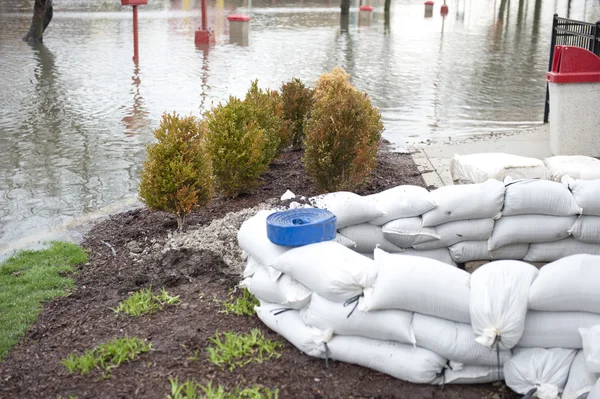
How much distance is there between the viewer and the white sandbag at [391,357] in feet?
13.0

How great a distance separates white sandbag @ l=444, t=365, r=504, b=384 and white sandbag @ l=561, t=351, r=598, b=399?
36 cm

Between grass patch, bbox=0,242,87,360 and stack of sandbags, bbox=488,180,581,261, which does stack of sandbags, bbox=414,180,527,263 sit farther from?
grass patch, bbox=0,242,87,360

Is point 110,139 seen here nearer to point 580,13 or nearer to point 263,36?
point 263,36

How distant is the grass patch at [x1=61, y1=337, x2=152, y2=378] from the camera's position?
13.7 ft

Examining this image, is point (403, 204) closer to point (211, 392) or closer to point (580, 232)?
point (580, 232)

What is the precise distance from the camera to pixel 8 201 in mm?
7996

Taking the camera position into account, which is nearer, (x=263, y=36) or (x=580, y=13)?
(x=263, y=36)

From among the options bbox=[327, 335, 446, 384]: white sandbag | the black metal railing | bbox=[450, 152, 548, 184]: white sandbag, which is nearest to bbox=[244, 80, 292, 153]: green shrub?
bbox=[450, 152, 548, 184]: white sandbag

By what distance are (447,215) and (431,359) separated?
1.42 m

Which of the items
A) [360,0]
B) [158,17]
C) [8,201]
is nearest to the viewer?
[8,201]

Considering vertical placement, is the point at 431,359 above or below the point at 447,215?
below

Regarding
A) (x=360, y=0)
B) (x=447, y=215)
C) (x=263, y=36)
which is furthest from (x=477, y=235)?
(x=360, y=0)

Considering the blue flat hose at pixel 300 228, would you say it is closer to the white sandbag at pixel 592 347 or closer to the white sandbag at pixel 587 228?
the white sandbag at pixel 592 347

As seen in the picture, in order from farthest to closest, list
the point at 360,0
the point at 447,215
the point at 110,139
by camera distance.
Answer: the point at 360,0
the point at 110,139
the point at 447,215
